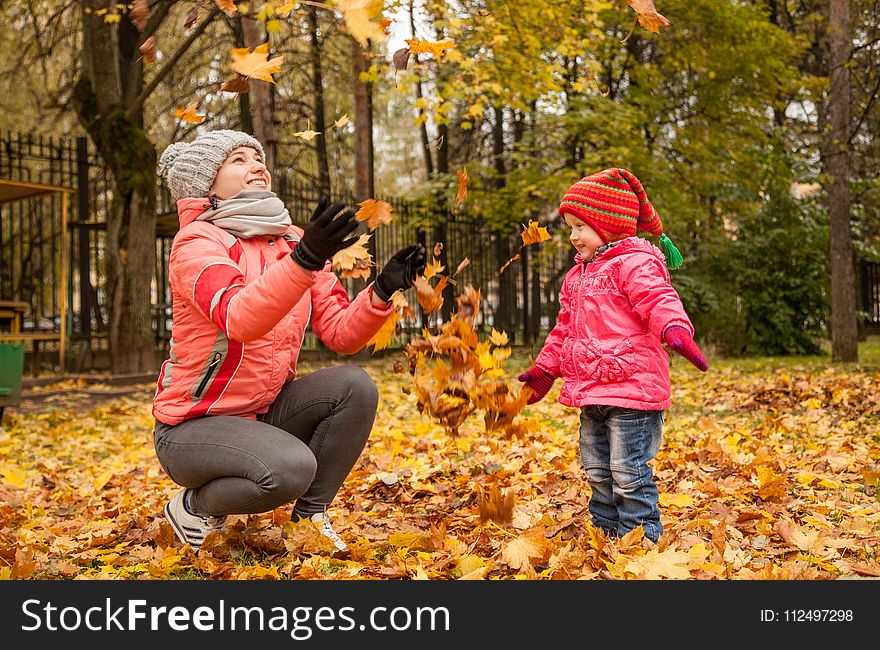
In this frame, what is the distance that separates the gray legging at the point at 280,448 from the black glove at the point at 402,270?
38cm

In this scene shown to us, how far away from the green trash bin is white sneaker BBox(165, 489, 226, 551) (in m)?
4.51

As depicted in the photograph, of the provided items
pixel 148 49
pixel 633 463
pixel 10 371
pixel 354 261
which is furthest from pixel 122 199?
pixel 633 463

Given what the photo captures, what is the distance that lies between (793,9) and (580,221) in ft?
56.3

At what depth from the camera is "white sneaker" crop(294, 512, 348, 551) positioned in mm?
2893

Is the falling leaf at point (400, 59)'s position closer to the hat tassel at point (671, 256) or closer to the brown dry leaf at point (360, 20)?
the brown dry leaf at point (360, 20)

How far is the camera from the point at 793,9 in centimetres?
1762

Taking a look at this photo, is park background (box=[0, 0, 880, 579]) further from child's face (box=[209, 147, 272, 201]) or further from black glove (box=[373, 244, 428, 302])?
black glove (box=[373, 244, 428, 302])

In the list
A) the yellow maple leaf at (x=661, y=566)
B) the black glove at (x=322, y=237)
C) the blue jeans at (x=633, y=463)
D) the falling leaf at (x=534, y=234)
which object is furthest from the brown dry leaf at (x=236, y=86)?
the yellow maple leaf at (x=661, y=566)

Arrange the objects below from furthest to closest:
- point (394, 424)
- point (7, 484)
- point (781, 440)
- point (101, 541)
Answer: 1. point (394, 424)
2. point (781, 440)
3. point (7, 484)
4. point (101, 541)

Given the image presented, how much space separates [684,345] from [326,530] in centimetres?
136
